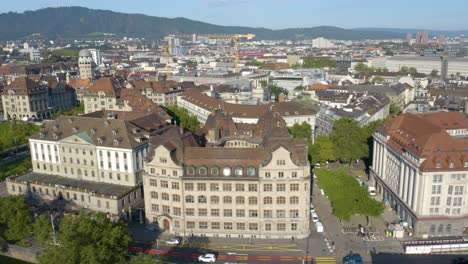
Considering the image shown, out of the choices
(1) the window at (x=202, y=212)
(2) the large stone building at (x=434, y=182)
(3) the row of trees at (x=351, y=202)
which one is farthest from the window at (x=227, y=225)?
(2) the large stone building at (x=434, y=182)

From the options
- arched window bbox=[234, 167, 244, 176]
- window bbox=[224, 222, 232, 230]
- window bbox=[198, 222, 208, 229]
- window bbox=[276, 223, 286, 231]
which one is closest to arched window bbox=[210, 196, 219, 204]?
window bbox=[224, 222, 232, 230]

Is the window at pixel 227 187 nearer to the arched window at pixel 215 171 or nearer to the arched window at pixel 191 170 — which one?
the arched window at pixel 215 171

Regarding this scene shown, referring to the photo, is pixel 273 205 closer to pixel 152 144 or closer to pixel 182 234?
pixel 182 234

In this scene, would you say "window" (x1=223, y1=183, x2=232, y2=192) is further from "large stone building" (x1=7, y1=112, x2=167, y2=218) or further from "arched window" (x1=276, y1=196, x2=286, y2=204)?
"large stone building" (x1=7, y1=112, x2=167, y2=218)

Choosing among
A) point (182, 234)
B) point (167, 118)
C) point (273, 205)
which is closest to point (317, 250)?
point (273, 205)

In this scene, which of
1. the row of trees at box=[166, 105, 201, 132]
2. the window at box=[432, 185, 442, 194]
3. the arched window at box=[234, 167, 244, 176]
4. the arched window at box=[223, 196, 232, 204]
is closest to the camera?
the arched window at box=[234, 167, 244, 176]
